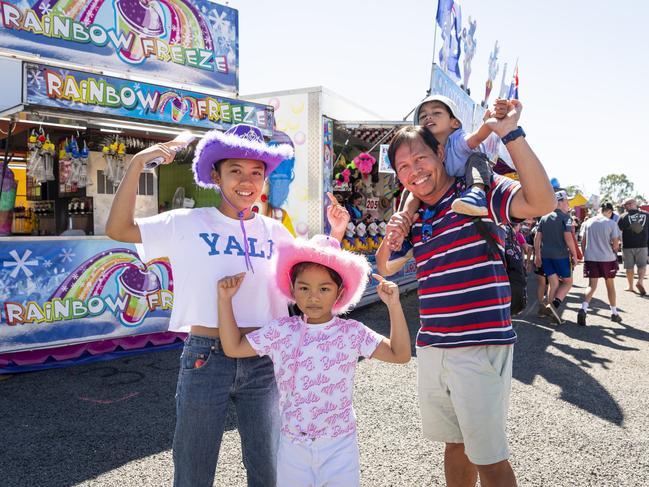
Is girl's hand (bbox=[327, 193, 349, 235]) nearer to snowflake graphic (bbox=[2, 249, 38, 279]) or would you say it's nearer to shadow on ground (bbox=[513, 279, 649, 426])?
shadow on ground (bbox=[513, 279, 649, 426])

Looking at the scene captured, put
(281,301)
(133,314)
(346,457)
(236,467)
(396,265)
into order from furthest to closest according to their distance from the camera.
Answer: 1. (133,314)
2. (236,467)
3. (396,265)
4. (281,301)
5. (346,457)

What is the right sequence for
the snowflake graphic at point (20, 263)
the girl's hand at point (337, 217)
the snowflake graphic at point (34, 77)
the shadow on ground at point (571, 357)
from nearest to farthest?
1. the girl's hand at point (337, 217)
2. the shadow on ground at point (571, 357)
3. the snowflake graphic at point (34, 77)
4. the snowflake graphic at point (20, 263)

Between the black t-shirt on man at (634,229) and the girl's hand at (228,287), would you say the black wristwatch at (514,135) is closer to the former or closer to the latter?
the girl's hand at (228,287)

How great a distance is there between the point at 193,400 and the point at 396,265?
107 centimetres

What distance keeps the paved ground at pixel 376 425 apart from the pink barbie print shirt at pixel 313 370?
124 cm

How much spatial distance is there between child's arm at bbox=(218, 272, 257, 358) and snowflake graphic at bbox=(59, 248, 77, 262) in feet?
13.5

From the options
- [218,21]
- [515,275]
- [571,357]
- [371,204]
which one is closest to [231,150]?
[515,275]

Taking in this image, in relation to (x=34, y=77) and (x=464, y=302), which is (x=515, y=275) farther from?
(x=34, y=77)

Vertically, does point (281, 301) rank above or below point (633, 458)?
above

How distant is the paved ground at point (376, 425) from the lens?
298 centimetres

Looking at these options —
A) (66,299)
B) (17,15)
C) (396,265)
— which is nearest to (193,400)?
(396,265)

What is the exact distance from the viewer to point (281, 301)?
2.11 m

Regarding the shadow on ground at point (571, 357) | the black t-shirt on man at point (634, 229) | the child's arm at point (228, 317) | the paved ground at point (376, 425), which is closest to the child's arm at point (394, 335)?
the child's arm at point (228, 317)

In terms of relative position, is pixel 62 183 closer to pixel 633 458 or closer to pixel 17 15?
pixel 17 15
